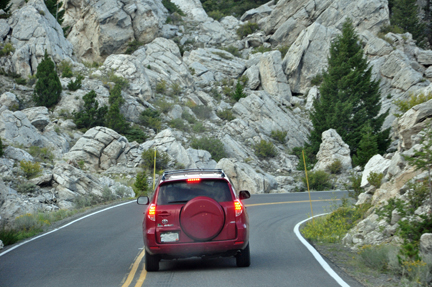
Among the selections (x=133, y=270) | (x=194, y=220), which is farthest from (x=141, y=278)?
(x=194, y=220)

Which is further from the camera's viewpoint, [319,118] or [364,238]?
[319,118]

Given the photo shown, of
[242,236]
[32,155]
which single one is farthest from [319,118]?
[242,236]

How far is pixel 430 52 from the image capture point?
5828 centimetres

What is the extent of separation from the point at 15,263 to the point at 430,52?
204 ft

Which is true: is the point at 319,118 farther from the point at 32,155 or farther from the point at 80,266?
the point at 80,266

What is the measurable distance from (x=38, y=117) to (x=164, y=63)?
24713mm

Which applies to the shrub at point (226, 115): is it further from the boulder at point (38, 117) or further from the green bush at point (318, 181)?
the boulder at point (38, 117)

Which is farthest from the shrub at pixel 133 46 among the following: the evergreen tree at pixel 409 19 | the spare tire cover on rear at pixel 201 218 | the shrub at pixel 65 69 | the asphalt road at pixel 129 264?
the spare tire cover on rear at pixel 201 218

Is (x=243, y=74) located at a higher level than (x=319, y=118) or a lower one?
higher

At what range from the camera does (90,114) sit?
39219 millimetres

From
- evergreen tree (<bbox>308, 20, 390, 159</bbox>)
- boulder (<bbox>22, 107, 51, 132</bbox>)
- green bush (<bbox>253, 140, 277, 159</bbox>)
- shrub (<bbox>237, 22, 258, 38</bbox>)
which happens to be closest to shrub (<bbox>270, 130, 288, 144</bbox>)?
evergreen tree (<bbox>308, 20, 390, 159</bbox>)

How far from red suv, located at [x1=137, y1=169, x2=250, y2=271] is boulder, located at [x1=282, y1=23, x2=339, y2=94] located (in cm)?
5378

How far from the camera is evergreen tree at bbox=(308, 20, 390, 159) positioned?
43.1 m

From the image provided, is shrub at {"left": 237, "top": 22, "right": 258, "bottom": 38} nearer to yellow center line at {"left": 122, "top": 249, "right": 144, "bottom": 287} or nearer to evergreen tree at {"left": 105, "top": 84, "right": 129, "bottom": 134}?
evergreen tree at {"left": 105, "top": 84, "right": 129, "bottom": 134}
